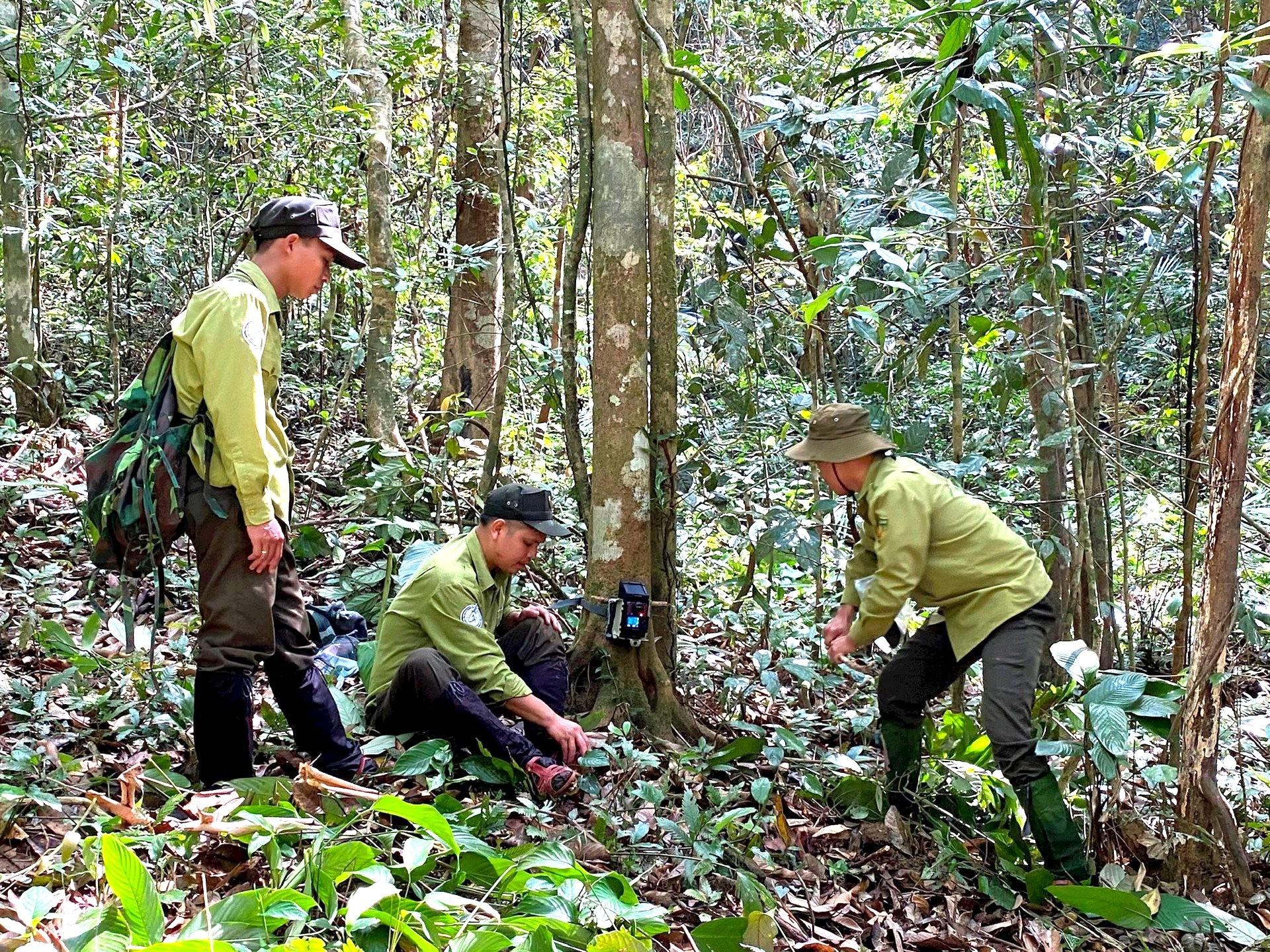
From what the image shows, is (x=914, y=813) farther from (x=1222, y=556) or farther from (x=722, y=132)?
(x=722, y=132)

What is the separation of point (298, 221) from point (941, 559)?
2.42m

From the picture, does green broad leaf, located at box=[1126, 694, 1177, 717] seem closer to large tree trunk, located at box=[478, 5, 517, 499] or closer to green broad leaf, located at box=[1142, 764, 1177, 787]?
green broad leaf, located at box=[1142, 764, 1177, 787]

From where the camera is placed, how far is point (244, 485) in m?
3.22

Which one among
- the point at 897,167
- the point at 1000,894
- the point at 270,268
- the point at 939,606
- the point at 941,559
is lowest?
the point at 1000,894

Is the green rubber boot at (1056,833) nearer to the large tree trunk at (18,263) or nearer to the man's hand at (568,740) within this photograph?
the man's hand at (568,740)

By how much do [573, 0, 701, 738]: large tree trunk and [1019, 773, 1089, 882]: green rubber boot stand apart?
1321 mm

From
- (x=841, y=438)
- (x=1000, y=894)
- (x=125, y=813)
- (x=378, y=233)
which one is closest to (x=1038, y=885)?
(x=1000, y=894)

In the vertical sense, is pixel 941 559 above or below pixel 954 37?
below

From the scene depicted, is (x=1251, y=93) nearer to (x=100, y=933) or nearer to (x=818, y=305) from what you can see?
(x=818, y=305)

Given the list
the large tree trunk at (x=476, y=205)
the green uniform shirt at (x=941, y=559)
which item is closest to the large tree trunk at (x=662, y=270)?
the green uniform shirt at (x=941, y=559)

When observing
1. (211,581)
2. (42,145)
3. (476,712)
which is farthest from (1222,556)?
(42,145)

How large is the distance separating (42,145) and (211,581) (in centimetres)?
529

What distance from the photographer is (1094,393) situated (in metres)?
4.68

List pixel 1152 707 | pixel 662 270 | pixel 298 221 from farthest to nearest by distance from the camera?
pixel 662 270, pixel 298 221, pixel 1152 707
